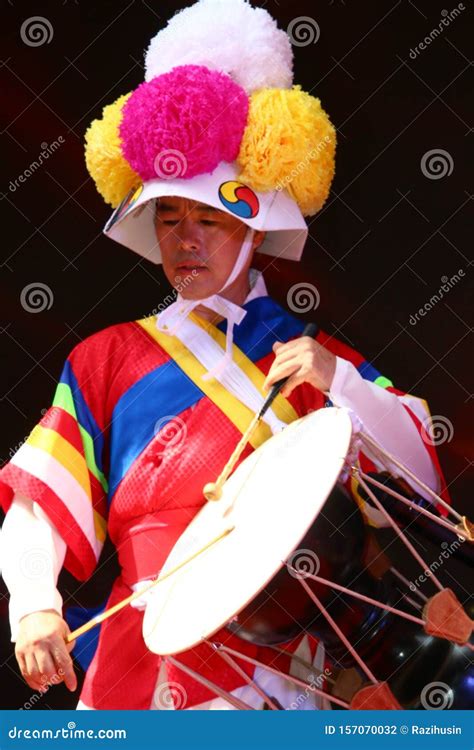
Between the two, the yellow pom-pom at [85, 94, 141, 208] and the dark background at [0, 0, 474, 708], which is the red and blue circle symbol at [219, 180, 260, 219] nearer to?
the yellow pom-pom at [85, 94, 141, 208]

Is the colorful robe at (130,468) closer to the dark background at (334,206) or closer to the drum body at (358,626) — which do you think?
the drum body at (358,626)

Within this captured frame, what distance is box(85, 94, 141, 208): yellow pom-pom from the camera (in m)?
2.68

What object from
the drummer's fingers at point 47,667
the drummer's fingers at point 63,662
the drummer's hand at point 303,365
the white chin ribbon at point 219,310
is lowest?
the drummer's fingers at point 47,667

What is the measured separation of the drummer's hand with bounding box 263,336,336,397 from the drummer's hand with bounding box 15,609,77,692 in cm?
62

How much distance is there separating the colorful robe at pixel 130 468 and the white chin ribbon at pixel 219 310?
0.05 meters

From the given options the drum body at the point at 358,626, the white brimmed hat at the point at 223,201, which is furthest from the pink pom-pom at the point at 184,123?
the drum body at the point at 358,626

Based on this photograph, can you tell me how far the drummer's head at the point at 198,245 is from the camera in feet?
8.60

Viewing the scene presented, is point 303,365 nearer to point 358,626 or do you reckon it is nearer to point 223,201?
point 223,201

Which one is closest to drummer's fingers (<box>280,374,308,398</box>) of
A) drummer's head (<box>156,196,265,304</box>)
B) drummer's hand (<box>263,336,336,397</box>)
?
drummer's hand (<box>263,336,336,397</box>)

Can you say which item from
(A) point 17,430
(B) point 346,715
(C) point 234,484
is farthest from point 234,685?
(A) point 17,430

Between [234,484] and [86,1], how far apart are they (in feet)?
4.42

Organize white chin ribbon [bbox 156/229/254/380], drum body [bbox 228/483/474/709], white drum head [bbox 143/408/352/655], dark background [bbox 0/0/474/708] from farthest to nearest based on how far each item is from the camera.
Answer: dark background [bbox 0/0/474/708] < white chin ribbon [bbox 156/229/254/380] < drum body [bbox 228/483/474/709] < white drum head [bbox 143/408/352/655]

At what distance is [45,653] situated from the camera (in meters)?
2.38

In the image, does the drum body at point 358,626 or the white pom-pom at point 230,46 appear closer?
the drum body at point 358,626
